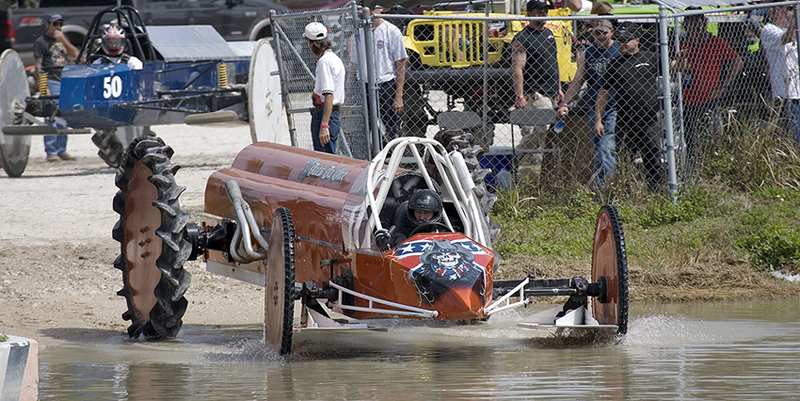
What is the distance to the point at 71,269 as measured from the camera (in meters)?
10.8

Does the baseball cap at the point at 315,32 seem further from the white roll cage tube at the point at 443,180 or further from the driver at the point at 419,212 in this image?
the driver at the point at 419,212

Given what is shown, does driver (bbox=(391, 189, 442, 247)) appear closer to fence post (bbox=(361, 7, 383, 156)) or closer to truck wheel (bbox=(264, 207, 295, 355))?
truck wheel (bbox=(264, 207, 295, 355))

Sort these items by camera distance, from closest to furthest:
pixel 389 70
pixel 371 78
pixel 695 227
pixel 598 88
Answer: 1. pixel 695 227
2. pixel 371 78
3. pixel 598 88
4. pixel 389 70

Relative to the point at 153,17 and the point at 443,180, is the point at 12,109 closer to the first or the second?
the point at 153,17

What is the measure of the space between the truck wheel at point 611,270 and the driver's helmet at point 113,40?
35.7 feet

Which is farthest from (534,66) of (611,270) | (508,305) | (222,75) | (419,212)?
(222,75)

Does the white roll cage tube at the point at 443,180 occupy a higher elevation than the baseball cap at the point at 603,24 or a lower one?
lower

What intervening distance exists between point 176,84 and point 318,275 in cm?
1035

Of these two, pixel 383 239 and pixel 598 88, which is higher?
pixel 598 88

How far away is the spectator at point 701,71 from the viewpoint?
40.4ft

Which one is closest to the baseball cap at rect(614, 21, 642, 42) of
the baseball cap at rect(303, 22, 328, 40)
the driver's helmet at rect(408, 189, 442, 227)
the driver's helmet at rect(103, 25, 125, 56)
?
the baseball cap at rect(303, 22, 328, 40)

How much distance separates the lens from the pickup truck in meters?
25.2

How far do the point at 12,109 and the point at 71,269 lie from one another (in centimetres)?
755

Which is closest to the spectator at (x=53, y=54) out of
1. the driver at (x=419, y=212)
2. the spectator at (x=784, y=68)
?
the spectator at (x=784, y=68)
